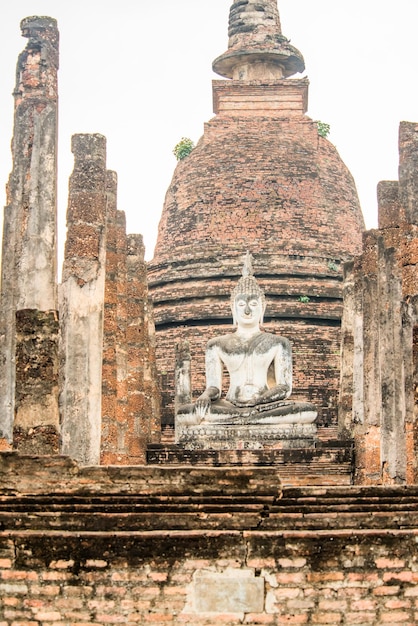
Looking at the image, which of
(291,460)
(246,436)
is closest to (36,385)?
(291,460)

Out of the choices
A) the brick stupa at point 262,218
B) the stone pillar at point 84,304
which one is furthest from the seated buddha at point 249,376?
the stone pillar at point 84,304

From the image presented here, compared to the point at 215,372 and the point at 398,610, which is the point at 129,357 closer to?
the point at 215,372

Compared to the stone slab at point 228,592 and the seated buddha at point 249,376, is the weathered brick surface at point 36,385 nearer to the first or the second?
the stone slab at point 228,592

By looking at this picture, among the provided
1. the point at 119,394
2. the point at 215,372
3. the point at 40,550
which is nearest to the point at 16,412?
the point at 40,550

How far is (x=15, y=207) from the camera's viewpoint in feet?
39.5

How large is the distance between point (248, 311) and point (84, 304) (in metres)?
5.23

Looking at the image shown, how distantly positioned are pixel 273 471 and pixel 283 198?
1539 cm

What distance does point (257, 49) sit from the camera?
24375mm

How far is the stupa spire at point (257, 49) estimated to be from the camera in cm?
2445

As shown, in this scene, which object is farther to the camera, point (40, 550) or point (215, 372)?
point (215, 372)

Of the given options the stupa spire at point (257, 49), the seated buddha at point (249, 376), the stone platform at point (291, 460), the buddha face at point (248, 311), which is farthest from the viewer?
the stupa spire at point (257, 49)

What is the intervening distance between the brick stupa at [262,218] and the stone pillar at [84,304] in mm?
6648

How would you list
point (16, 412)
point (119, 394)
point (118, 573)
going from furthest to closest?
point (119, 394)
point (16, 412)
point (118, 573)

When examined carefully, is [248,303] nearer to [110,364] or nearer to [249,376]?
[249,376]
